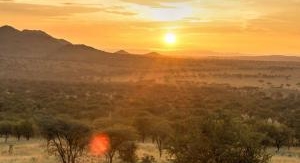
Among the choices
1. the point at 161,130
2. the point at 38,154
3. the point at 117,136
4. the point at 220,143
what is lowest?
the point at 38,154

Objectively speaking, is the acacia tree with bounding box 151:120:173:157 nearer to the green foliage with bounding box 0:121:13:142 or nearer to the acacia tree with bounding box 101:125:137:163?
the acacia tree with bounding box 101:125:137:163

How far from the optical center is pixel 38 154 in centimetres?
4044

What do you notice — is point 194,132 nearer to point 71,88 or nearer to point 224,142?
point 224,142

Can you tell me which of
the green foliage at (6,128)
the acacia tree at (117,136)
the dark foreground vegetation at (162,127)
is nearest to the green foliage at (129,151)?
the dark foreground vegetation at (162,127)

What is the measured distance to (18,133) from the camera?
169 feet

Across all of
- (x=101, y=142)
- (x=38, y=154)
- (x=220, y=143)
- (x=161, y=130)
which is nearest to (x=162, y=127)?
(x=161, y=130)

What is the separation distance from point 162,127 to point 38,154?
12056 mm

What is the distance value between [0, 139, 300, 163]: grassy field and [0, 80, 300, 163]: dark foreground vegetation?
83cm

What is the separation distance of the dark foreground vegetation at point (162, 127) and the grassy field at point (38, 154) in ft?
2.72

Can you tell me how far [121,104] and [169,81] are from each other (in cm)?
6543

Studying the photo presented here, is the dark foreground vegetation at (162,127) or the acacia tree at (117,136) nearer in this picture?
the dark foreground vegetation at (162,127)

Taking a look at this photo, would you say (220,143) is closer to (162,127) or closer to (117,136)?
(117,136)

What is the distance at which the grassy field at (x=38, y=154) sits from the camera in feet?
121

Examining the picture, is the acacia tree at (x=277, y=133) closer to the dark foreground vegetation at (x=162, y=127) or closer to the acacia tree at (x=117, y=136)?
the dark foreground vegetation at (x=162, y=127)
